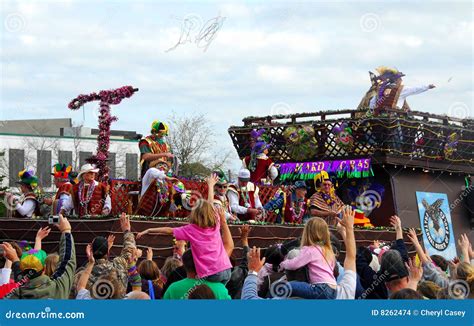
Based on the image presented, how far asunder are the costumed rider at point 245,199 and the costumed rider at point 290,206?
0.57 m

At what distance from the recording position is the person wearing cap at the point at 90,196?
13469mm

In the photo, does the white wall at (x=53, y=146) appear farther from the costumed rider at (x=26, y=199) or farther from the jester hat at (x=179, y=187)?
the jester hat at (x=179, y=187)

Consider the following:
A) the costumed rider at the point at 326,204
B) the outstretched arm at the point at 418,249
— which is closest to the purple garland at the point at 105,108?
the costumed rider at the point at 326,204

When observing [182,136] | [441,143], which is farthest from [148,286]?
[182,136]

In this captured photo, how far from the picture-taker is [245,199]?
1516 cm

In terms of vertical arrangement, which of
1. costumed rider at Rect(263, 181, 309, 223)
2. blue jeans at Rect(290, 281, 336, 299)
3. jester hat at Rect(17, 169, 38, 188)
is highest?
jester hat at Rect(17, 169, 38, 188)

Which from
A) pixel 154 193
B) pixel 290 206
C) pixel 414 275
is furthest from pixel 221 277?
pixel 290 206

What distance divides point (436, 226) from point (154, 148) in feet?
27.2

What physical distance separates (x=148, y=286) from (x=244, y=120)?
1159 centimetres

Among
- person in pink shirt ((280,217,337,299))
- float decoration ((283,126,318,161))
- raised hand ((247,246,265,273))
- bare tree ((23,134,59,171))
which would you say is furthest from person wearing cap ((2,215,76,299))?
bare tree ((23,134,59,171))

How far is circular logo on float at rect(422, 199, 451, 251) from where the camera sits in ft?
64.2

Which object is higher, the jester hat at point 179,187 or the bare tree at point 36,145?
the bare tree at point 36,145

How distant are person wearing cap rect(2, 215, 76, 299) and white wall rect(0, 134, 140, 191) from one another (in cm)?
3554

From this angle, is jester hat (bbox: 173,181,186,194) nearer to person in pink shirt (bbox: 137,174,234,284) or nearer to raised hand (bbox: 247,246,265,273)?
person in pink shirt (bbox: 137,174,234,284)
